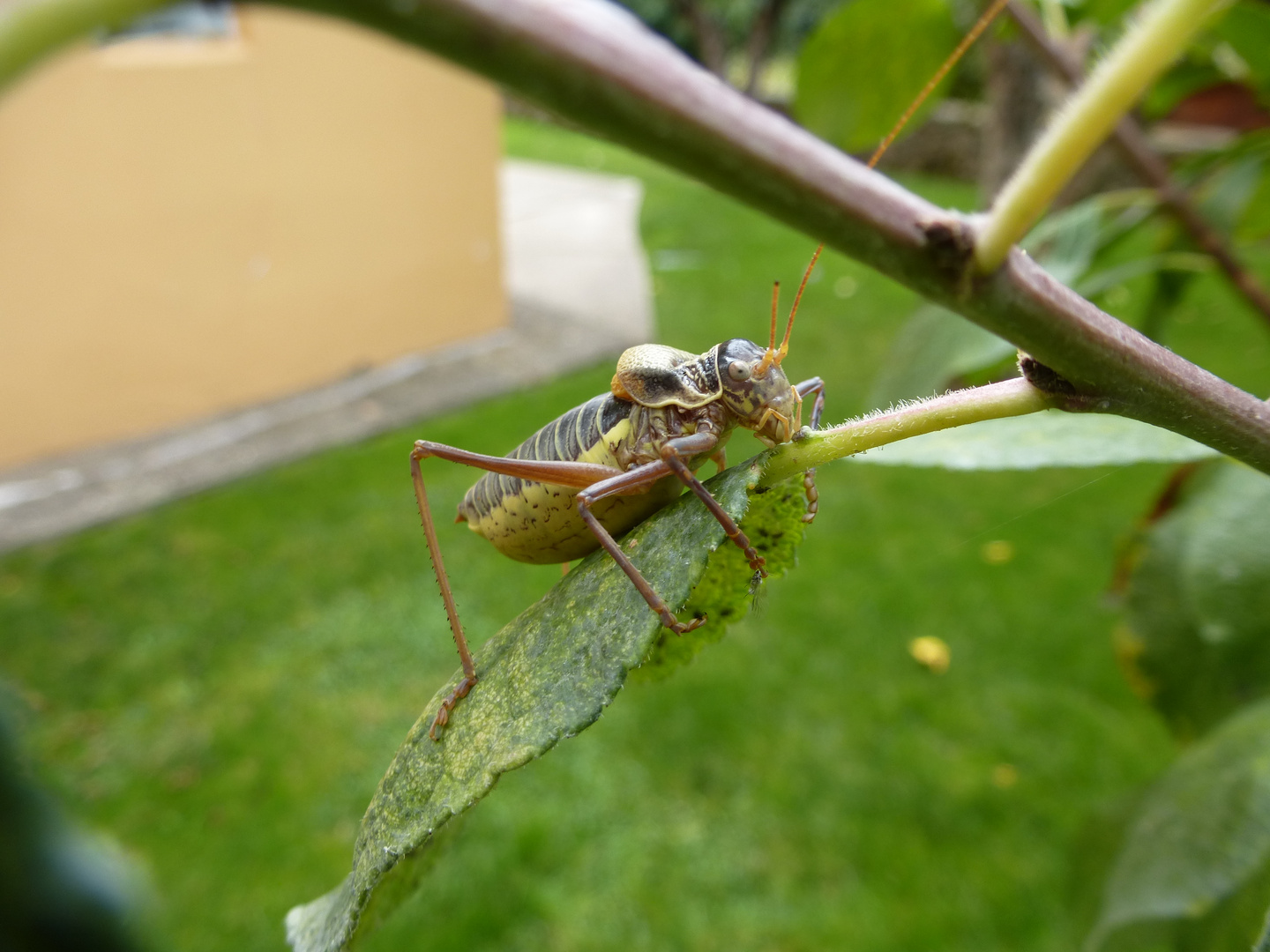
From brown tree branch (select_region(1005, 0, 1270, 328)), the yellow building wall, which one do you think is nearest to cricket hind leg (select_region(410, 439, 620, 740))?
brown tree branch (select_region(1005, 0, 1270, 328))

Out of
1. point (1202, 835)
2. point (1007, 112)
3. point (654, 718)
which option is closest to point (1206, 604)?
point (1202, 835)

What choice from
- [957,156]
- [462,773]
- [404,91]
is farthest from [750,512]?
[957,156]

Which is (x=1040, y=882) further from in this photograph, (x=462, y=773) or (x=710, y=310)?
(x=710, y=310)

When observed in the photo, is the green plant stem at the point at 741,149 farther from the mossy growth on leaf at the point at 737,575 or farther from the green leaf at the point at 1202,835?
the green leaf at the point at 1202,835

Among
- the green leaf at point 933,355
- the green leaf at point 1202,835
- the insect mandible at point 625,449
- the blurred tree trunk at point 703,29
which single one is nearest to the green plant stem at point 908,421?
the insect mandible at point 625,449

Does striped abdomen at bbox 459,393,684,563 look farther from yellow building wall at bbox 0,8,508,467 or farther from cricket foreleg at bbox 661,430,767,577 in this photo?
yellow building wall at bbox 0,8,508,467

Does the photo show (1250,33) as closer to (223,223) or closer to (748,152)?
(748,152)
